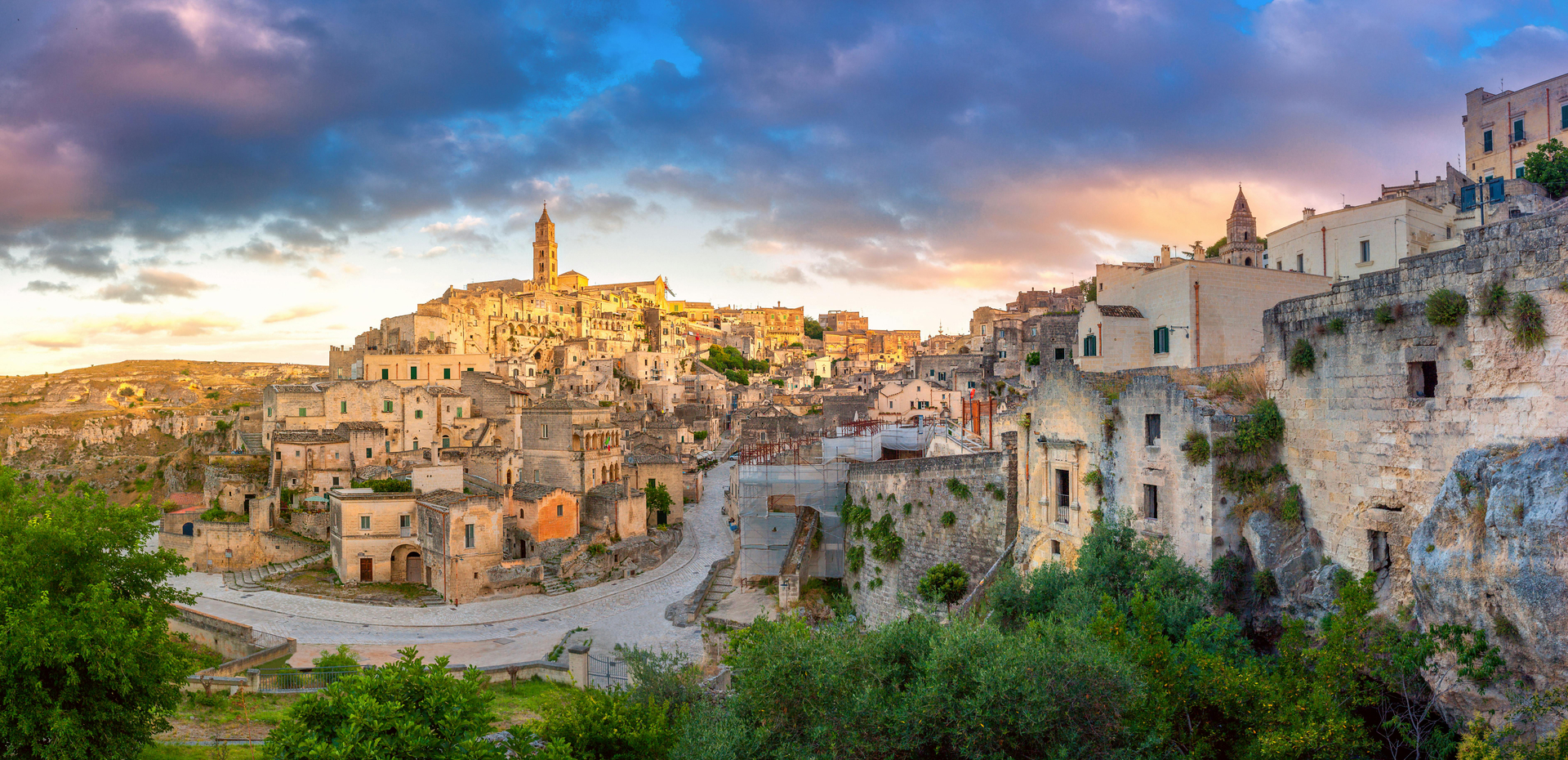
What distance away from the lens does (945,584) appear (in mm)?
20000

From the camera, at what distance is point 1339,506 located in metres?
12.1

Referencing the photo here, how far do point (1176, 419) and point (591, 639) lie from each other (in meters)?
20.0

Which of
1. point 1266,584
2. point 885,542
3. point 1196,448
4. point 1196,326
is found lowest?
point 885,542

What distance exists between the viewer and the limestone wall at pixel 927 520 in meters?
20.1

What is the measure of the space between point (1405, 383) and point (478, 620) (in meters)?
28.9

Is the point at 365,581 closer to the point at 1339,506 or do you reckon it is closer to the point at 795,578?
the point at 795,578

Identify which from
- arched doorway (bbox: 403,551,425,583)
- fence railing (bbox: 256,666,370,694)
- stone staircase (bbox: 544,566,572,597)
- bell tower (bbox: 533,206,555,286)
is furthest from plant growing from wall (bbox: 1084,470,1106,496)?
bell tower (bbox: 533,206,555,286)

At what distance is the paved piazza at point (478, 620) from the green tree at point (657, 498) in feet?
28.1

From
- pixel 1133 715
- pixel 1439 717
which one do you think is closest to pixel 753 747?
pixel 1133 715

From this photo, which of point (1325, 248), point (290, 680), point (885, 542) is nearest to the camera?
point (290, 680)

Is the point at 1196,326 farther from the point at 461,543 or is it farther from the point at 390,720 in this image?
the point at 461,543

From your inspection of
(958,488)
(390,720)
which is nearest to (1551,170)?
(958,488)

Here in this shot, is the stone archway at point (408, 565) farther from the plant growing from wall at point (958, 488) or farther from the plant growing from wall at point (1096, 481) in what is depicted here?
the plant growing from wall at point (1096, 481)

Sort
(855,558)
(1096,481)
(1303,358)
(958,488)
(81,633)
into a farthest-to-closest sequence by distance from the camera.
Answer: (855,558), (958,488), (1096,481), (1303,358), (81,633)
